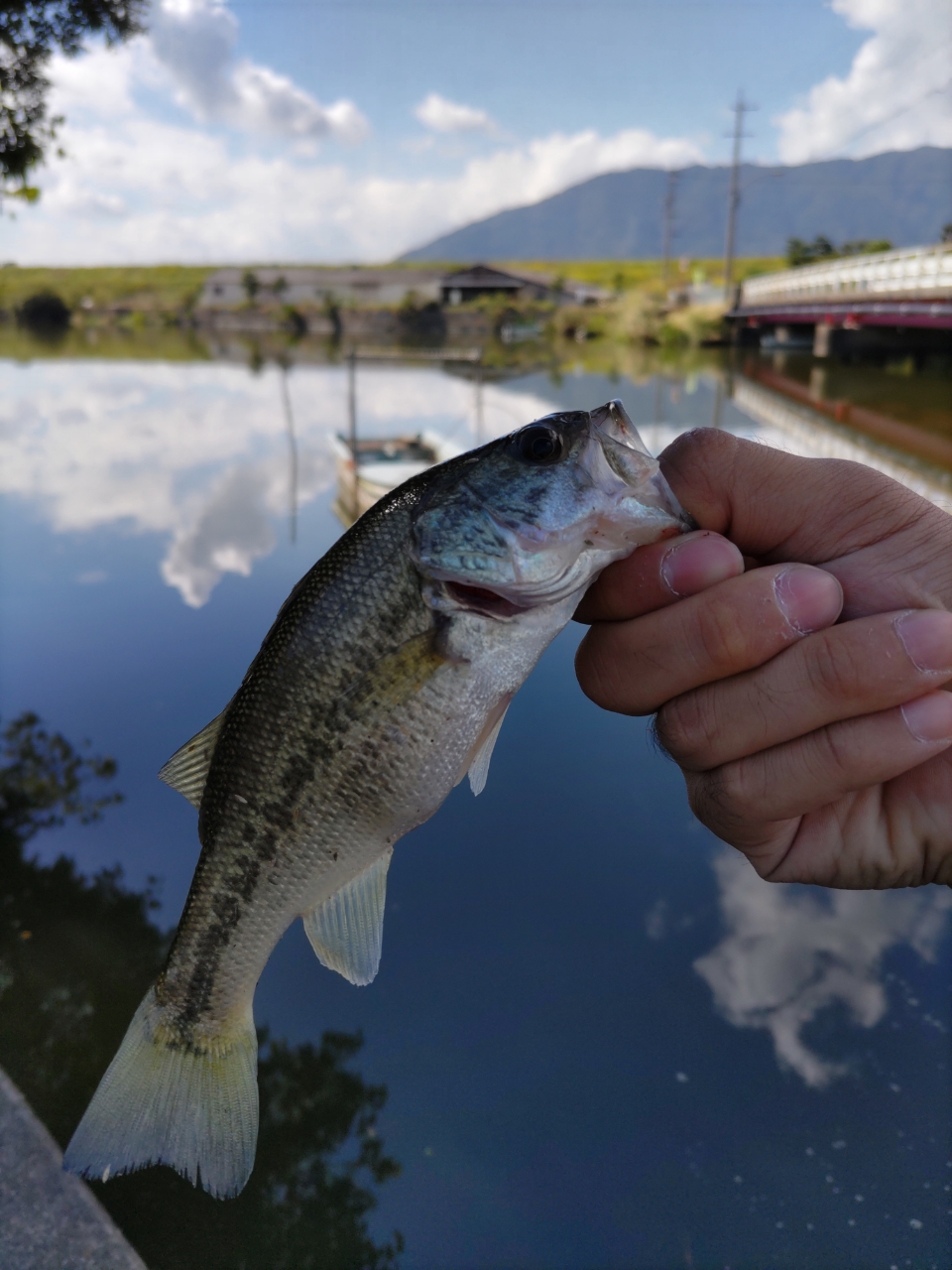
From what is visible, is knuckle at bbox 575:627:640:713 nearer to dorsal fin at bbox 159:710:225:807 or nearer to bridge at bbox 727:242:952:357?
dorsal fin at bbox 159:710:225:807

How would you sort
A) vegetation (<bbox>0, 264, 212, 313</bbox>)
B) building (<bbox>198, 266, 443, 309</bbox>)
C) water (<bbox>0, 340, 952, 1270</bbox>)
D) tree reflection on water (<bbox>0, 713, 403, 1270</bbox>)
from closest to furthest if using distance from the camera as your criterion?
tree reflection on water (<bbox>0, 713, 403, 1270</bbox>) → water (<bbox>0, 340, 952, 1270</bbox>) → vegetation (<bbox>0, 264, 212, 313</bbox>) → building (<bbox>198, 266, 443, 309</bbox>)

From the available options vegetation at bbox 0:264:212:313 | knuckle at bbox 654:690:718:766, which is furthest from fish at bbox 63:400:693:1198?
vegetation at bbox 0:264:212:313

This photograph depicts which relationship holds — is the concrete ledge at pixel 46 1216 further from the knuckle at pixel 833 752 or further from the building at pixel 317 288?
the building at pixel 317 288

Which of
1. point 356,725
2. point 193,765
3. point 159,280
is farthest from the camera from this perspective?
point 159,280

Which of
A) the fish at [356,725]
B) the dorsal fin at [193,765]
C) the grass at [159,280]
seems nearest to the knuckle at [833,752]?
the fish at [356,725]

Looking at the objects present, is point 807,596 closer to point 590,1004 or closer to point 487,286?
point 590,1004

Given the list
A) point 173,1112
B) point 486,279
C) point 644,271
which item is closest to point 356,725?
point 173,1112

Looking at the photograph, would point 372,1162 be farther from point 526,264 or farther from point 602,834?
point 526,264
